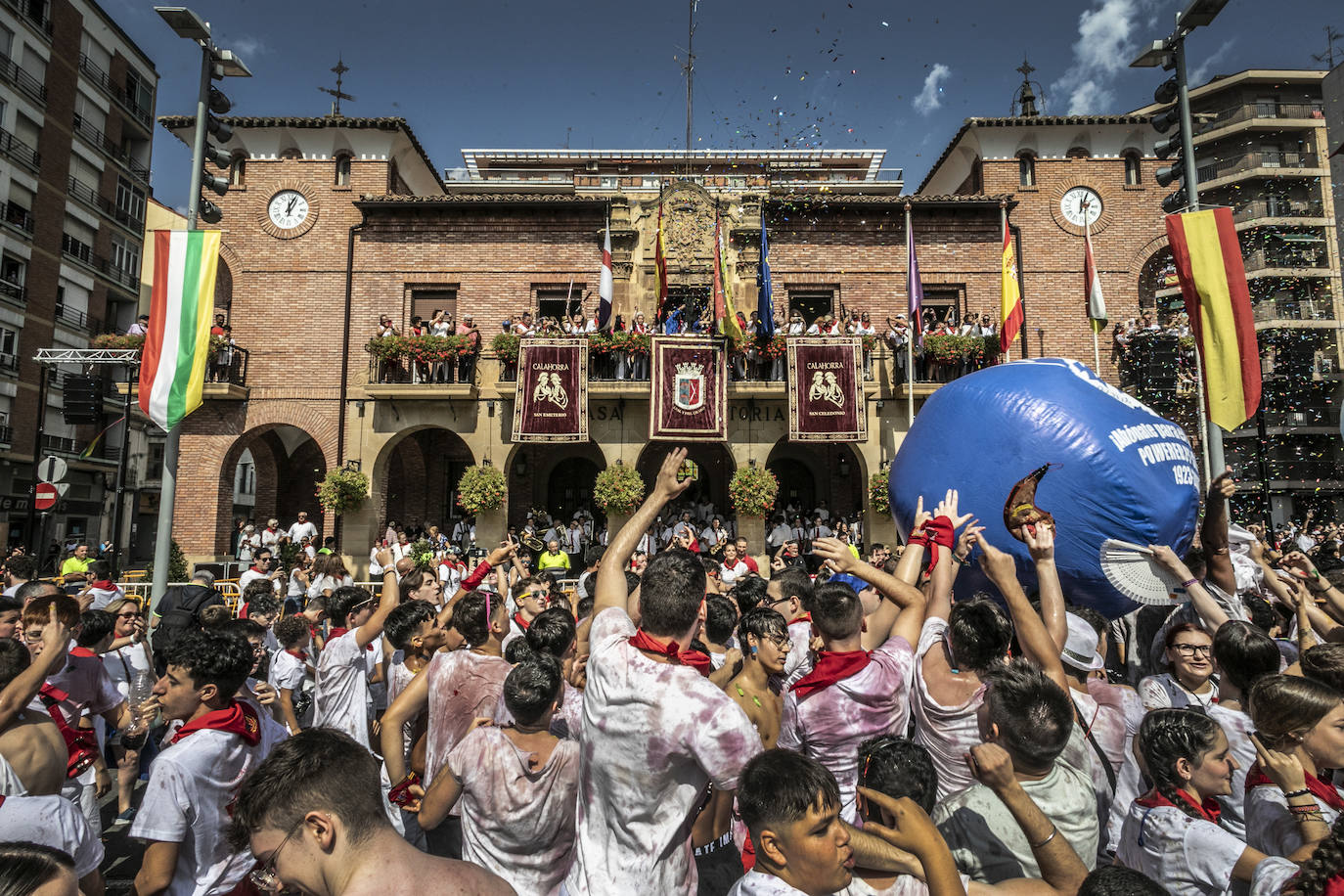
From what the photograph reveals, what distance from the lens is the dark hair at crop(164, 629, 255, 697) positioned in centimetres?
295

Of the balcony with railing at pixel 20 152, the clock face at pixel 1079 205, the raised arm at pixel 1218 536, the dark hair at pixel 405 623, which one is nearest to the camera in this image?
the dark hair at pixel 405 623

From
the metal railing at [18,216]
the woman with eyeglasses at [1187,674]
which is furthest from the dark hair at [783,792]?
the metal railing at [18,216]

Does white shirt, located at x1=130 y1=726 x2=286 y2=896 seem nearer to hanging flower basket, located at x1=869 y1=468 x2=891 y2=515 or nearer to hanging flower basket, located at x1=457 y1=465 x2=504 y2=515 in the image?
hanging flower basket, located at x1=457 y1=465 x2=504 y2=515

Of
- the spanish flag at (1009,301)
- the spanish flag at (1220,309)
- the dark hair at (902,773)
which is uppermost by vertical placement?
the spanish flag at (1009,301)

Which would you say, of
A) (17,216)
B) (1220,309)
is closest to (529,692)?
(1220,309)

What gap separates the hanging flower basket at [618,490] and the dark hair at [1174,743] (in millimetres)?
14371

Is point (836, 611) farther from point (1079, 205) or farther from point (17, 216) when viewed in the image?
point (17, 216)

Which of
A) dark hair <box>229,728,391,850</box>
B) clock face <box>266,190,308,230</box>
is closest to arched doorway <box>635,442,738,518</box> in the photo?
clock face <box>266,190,308,230</box>

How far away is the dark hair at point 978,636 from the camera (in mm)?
3029

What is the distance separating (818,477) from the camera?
2084 centimetres

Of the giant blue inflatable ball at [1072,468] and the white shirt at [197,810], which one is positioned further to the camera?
the giant blue inflatable ball at [1072,468]

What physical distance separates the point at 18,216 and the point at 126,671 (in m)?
29.5

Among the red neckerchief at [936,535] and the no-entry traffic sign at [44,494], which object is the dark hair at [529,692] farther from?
the no-entry traffic sign at [44,494]

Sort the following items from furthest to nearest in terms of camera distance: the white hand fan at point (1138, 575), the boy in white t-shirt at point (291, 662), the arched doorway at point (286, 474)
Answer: the arched doorway at point (286, 474), the boy in white t-shirt at point (291, 662), the white hand fan at point (1138, 575)
